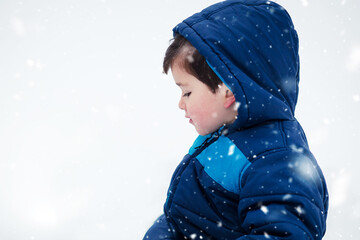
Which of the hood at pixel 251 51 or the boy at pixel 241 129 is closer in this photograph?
the boy at pixel 241 129

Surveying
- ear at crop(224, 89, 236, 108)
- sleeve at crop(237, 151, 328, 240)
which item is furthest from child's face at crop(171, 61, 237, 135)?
sleeve at crop(237, 151, 328, 240)

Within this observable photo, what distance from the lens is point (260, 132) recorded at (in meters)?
1.04

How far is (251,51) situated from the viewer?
3.47ft

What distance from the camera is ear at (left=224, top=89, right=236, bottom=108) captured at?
1.11 m

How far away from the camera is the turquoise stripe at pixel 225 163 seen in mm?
976

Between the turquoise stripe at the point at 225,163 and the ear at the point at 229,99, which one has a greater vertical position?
the ear at the point at 229,99

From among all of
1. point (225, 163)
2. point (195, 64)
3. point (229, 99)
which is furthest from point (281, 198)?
point (195, 64)

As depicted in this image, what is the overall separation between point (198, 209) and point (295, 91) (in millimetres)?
578

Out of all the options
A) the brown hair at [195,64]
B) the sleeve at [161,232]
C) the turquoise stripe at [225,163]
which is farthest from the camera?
the sleeve at [161,232]

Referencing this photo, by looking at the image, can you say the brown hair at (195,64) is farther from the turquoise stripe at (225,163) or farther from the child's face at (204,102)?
the turquoise stripe at (225,163)

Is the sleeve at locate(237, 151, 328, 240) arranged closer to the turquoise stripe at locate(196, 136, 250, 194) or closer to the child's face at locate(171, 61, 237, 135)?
the turquoise stripe at locate(196, 136, 250, 194)

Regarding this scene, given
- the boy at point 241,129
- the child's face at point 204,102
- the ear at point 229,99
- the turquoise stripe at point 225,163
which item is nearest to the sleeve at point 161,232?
the boy at point 241,129

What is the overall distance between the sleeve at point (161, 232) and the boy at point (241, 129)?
0.05 metres

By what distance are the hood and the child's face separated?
3.4 inches
